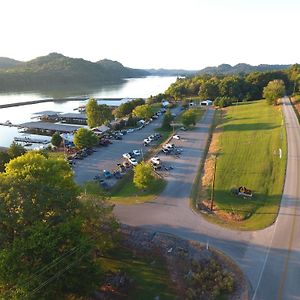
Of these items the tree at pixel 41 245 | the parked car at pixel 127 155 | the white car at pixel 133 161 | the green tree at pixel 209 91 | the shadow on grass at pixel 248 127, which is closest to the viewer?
the tree at pixel 41 245

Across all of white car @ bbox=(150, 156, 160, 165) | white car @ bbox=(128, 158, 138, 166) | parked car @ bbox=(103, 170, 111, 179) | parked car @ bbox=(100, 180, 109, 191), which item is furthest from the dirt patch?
white car @ bbox=(128, 158, 138, 166)

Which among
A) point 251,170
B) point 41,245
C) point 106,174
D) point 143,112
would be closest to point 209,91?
point 143,112

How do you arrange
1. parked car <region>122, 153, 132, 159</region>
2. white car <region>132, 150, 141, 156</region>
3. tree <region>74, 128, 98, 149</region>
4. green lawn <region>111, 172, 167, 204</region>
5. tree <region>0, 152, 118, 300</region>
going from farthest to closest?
tree <region>74, 128, 98, 149</region> → white car <region>132, 150, 141, 156</region> → parked car <region>122, 153, 132, 159</region> → green lawn <region>111, 172, 167, 204</region> → tree <region>0, 152, 118, 300</region>

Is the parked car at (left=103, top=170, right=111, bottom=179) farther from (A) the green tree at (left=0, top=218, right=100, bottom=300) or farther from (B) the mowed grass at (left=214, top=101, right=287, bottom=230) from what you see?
(A) the green tree at (left=0, top=218, right=100, bottom=300)

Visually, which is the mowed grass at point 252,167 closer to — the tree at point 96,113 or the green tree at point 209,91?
the tree at point 96,113

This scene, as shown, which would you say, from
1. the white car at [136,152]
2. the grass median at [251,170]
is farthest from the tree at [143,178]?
the white car at [136,152]
